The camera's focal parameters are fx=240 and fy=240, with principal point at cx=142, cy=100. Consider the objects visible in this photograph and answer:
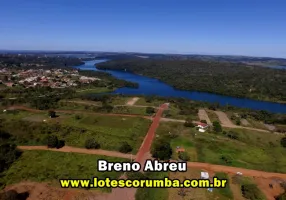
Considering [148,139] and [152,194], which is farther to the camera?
[148,139]

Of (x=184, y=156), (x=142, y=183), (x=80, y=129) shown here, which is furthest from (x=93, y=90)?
(x=142, y=183)

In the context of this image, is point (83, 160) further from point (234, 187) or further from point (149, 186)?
point (234, 187)

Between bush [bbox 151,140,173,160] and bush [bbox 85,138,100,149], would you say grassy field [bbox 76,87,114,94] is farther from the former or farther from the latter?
bush [bbox 151,140,173,160]

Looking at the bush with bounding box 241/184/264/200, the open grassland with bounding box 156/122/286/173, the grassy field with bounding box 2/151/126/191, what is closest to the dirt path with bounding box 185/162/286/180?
the open grassland with bounding box 156/122/286/173

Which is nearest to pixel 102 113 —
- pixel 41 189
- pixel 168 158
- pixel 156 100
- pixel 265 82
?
pixel 156 100

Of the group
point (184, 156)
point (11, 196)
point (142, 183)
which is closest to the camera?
point (11, 196)

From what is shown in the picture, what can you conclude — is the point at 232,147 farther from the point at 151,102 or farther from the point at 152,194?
the point at 151,102
